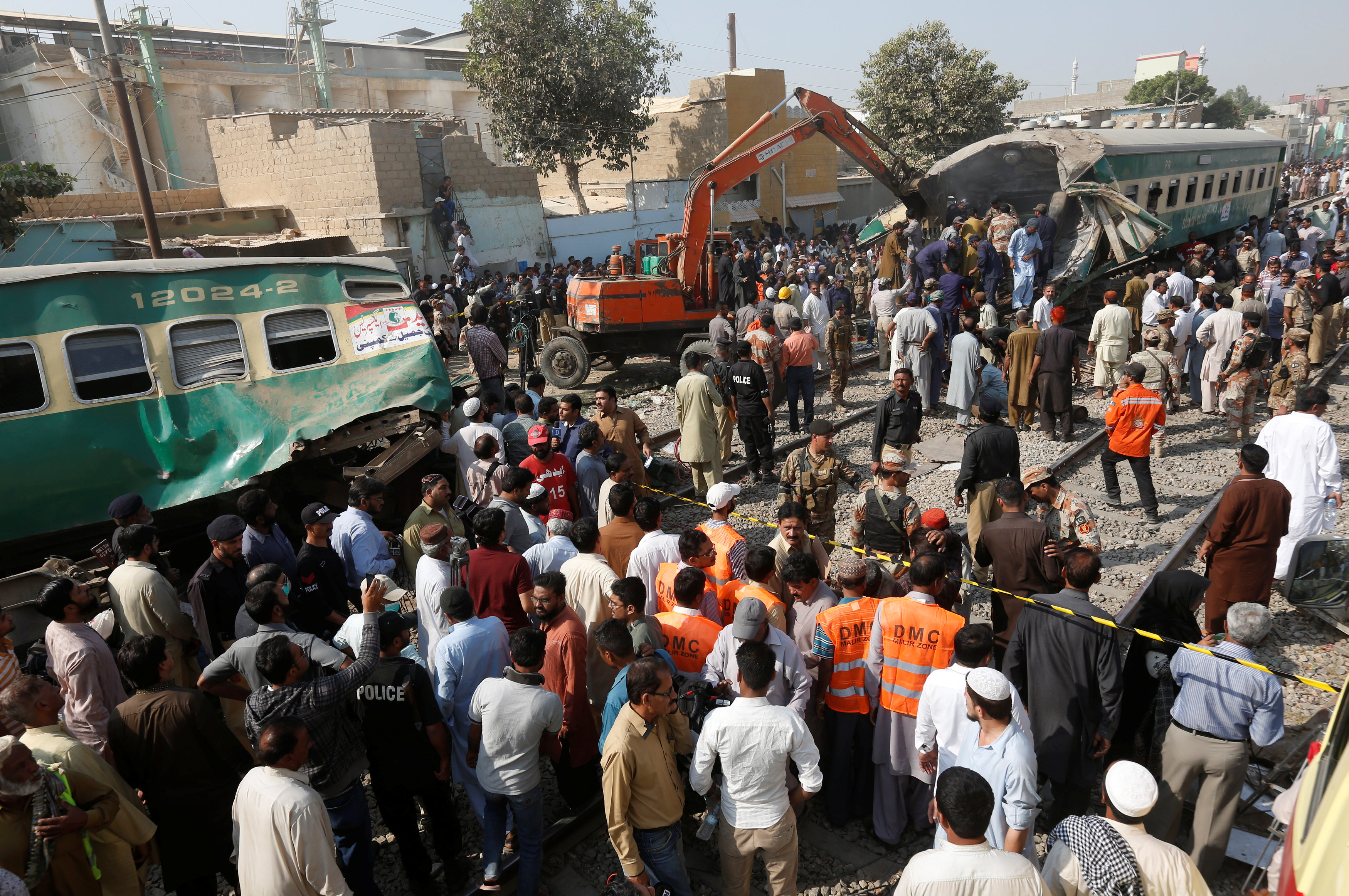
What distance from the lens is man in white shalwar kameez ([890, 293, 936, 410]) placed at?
10.8 meters

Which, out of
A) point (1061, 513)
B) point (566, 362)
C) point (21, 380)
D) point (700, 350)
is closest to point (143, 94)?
point (566, 362)

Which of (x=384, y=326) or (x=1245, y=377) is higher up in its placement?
(x=384, y=326)

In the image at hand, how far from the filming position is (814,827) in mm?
4621

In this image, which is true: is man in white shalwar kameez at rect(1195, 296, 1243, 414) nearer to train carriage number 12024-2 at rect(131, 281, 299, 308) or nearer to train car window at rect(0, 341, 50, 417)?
train carriage number 12024-2 at rect(131, 281, 299, 308)

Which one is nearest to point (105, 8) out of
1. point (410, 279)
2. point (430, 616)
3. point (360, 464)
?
point (410, 279)

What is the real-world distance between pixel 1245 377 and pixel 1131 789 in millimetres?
8813

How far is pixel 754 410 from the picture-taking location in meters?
9.22

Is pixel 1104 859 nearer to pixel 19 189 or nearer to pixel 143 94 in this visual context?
pixel 19 189

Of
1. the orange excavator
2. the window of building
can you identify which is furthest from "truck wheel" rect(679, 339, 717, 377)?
the window of building

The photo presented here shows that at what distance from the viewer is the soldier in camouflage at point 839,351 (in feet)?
38.9

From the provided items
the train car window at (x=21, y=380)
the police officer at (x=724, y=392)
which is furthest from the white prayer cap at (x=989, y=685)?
the train car window at (x=21, y=380)

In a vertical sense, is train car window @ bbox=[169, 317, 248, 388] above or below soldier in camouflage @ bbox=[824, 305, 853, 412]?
above

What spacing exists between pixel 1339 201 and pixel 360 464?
30467 millimetres

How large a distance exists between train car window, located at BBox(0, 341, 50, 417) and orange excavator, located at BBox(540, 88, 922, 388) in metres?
7.84
